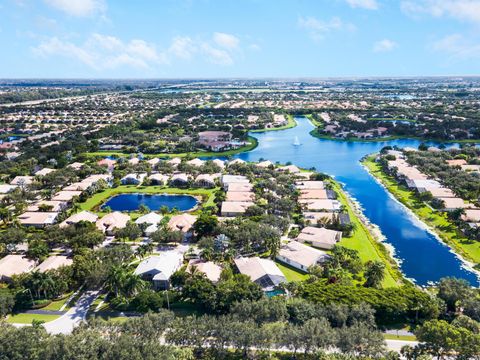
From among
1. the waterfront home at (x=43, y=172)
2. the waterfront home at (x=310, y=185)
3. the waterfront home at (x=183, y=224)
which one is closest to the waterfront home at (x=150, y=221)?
the waterfront home at (x=183, y=224)

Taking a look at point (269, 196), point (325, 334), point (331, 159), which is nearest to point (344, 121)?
point (331, 159)

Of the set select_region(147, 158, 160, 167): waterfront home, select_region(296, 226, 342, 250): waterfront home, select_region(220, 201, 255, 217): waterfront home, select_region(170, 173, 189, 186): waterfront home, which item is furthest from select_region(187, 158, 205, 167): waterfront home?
select_region(296, 226, 342, 250): waterfront home

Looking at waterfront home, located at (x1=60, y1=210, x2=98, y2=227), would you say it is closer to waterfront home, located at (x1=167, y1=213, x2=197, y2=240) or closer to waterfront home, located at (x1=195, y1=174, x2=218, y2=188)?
waterfront home, located at (x1=167, y1=213, x2=197, y2=240)

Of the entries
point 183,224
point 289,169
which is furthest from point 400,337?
point 289,169

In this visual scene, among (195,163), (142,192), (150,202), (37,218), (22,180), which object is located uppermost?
(22,180)

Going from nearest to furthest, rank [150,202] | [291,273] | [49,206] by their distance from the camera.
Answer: [291,273]
[49,206]
[150,202]

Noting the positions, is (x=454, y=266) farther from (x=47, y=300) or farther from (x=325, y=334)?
(x=47, y=300)

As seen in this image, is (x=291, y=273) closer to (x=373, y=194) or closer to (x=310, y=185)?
(x=310, y=185)
